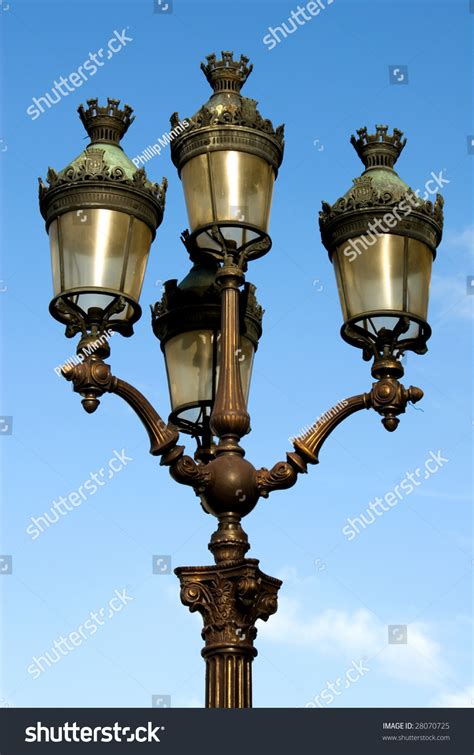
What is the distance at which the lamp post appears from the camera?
8.80 metres

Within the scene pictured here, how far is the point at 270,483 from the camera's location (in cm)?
901

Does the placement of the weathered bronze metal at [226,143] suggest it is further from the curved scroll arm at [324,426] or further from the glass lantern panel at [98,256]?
the curved scroll arm at [324,426]

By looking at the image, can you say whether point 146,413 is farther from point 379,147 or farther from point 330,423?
point 379,147

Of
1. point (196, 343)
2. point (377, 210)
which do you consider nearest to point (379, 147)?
point (377, 210)

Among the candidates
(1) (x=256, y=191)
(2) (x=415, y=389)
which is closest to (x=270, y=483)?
(2) (x=415, y=389)

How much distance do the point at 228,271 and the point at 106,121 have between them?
134 centimetres

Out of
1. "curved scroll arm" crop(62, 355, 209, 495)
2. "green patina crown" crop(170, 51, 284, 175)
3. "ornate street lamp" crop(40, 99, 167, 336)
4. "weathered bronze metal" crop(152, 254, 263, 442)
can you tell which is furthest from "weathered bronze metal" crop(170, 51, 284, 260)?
"curved scroll arm" crop(62, 355, 209, 495)

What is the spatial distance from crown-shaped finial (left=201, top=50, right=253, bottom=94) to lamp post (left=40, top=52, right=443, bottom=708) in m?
0.01

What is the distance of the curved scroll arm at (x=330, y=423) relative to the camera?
902cm

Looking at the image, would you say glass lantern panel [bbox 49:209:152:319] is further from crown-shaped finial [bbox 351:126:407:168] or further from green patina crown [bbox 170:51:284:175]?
crown-shaped finial [bbox 351:126:407:168]

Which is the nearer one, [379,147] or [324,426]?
[324,426]

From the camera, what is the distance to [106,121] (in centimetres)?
995

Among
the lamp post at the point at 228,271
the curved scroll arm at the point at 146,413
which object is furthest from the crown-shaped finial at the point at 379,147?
the curved scroll arm at the point at 146,413
